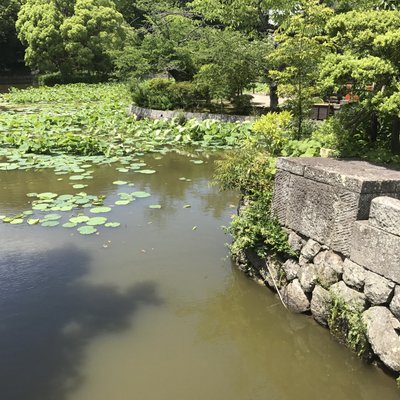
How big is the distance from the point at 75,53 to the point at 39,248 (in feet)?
96.0

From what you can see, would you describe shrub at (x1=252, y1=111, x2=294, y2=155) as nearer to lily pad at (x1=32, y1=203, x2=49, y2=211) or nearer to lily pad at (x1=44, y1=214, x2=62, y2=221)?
lily pad at (x1=44, y1=214, x2=62, y2=221)

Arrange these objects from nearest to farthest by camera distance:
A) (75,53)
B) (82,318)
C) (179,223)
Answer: (82,318) < (179,223) < (75,53)

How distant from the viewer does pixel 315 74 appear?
7.24m

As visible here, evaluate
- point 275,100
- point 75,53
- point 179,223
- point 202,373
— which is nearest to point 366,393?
point 202,373

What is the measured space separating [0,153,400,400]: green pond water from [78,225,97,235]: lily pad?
75 millimetres

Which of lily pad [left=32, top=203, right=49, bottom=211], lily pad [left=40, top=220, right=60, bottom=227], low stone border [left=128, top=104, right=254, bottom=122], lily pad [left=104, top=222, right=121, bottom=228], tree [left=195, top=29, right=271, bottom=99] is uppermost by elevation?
tree [left=195, top=29, right=271, bottom=99]

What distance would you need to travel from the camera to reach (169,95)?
1554 cm

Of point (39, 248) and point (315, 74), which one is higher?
point (315, 74)

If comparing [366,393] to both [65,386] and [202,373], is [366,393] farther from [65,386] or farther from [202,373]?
[65,386]

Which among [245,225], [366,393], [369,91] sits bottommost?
[366,393]

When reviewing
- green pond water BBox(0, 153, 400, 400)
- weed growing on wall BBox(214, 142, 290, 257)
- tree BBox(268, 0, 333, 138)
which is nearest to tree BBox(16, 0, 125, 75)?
tree BBox(268, 0, 333, 138)

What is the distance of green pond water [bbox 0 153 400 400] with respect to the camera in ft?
10.8

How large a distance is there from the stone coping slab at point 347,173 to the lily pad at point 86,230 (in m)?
2.77

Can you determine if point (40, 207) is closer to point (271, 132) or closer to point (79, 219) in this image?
point (79, 219)
